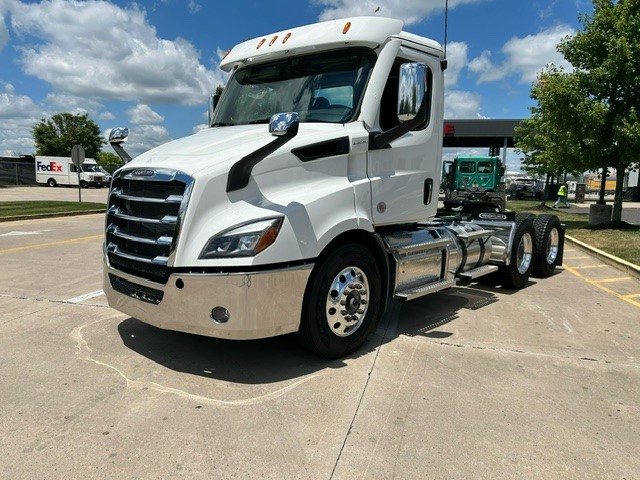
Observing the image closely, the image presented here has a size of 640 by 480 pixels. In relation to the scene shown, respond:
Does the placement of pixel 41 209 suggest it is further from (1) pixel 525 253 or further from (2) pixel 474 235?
(2) pixel 474 235

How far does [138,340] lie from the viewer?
190 inches

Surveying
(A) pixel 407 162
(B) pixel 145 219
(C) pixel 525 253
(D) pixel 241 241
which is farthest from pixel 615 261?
(B) pixel 145 219

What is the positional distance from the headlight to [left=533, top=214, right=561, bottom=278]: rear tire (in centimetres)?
596

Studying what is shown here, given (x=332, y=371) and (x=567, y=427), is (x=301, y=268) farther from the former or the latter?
(x=567, y=427)

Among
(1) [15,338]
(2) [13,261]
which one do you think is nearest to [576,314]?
(1) [15,338]

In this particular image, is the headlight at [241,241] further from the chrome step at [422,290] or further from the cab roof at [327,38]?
the cab roof at [327,38]

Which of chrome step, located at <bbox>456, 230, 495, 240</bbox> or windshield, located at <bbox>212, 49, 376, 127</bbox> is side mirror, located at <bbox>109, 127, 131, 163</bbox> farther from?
chrome step, located at <bbox>456, 230, 495, 240</bbox>

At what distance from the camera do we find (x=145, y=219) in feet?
12.9

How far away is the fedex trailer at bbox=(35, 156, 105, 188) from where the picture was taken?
4456 centimetres

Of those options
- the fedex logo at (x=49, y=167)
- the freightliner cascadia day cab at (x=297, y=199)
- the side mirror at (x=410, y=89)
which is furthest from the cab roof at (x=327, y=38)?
the fedex logo at (x=49, y=167)

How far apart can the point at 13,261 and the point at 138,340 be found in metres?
5.42

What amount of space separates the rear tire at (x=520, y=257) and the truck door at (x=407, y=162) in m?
2.33

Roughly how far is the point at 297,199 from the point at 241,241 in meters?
0.57

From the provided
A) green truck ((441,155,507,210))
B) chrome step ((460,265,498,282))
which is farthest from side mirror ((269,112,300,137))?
green truck ((441,155,507,210))
